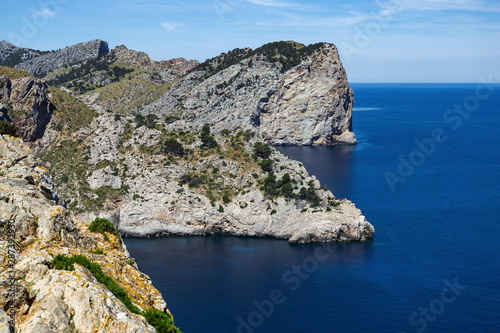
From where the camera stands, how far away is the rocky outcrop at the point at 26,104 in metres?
138

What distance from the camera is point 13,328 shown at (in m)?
19.6

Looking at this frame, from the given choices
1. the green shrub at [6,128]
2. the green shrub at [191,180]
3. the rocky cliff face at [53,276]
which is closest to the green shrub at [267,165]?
the green shrub at [191,180]

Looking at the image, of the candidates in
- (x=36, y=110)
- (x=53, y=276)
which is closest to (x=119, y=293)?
(x=53, y=276)

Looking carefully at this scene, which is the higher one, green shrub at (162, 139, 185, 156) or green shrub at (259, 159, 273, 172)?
green shrub at (162, 139, 185, 156)

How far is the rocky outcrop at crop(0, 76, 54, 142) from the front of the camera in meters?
138

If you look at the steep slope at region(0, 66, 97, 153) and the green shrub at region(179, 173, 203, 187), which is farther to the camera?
the steep slope at region(0, 66, 97, 153)

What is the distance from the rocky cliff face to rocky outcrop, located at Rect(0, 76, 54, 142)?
114537 mm

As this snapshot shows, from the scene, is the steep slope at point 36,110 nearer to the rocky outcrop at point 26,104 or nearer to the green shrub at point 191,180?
the rocky outcrop at point 26,104

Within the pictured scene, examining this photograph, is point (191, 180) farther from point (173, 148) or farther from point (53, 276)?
point (53, 276)

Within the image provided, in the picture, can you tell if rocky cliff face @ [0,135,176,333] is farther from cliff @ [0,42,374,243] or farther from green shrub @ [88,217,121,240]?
cliff @ [0,42,374,243]

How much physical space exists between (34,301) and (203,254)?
90.6m

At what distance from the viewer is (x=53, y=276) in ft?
74.5

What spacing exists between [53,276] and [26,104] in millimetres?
130560

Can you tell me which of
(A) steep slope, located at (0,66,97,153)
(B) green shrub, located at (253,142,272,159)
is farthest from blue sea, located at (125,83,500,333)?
(A) steep slope, located at (0,66,97,153)
